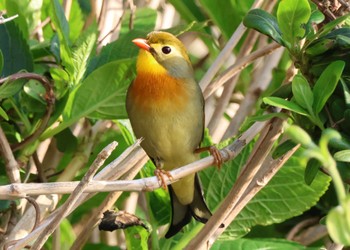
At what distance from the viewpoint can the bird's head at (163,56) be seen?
83.4 inches

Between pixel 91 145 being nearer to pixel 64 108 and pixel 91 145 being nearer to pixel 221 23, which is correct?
pixel 64 108

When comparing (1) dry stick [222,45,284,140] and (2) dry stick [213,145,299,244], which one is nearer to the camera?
(2) dry stick [213,145,299,244]

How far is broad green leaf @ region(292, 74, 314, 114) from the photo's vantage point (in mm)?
1490

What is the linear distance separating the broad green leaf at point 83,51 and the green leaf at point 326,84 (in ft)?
2.56

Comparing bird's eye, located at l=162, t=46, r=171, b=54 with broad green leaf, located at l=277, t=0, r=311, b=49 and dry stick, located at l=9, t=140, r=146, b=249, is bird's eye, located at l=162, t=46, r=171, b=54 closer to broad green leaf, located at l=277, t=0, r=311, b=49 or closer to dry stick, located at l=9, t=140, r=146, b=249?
dry stick, located at l=9, t=140, r=146, b=249

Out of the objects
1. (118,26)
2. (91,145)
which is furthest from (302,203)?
(118,26)

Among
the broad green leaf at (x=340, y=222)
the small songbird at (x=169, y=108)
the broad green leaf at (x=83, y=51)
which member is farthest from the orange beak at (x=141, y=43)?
the broad green leaf at (x=340, y=222)

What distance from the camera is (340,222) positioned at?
2.74 feet

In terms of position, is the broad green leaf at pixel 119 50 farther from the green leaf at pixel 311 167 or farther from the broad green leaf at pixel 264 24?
the green leaf at pixel 311 167

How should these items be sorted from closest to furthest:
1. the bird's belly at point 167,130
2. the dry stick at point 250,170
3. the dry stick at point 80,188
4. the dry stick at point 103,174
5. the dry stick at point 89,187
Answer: the dry stick at point 80,188
the dry stick at point 89,187
the dry stick at point 103,174
the dry stick at point 250,170
the bird's belly at point 167,130

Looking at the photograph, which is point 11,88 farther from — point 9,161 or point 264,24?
point 264,24

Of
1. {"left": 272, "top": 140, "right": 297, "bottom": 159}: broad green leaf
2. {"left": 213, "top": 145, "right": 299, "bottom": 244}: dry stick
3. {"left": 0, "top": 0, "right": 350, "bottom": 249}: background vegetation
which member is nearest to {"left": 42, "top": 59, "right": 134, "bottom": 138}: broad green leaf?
{"left": 0, "top": 0, "right": 350, "bottom": 249}: background vegetation

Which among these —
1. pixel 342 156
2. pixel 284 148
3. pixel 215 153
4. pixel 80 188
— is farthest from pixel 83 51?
pixel 342 156

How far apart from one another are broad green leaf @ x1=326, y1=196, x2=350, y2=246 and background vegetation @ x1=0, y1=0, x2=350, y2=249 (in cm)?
46
